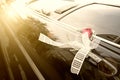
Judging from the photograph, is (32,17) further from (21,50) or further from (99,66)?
(99,66)

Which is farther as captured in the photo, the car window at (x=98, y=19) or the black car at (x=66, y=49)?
the car window at (x=98, y=19)

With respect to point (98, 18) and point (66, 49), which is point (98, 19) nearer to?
point (98, 18)

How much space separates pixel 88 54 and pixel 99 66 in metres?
0.14

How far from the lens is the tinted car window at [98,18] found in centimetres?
199

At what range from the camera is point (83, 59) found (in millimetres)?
1718

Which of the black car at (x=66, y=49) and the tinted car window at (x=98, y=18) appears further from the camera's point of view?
the tinted car window at (x=98, y=18)

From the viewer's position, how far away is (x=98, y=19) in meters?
2.20

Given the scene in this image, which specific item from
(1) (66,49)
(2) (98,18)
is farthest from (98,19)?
(1) (66,49)

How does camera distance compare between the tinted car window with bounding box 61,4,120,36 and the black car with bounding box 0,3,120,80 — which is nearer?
the black car with bounding box 0,3,120,80

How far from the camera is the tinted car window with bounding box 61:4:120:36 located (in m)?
1.99

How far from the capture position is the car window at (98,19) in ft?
6.47

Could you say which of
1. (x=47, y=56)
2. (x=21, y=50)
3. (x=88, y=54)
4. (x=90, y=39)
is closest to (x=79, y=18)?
(x=47, y=56)

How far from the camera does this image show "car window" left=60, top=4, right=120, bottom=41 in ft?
6.47

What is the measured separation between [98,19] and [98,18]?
0.01 metres
